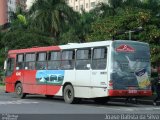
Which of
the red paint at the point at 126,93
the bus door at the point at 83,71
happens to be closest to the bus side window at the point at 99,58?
the bus door at the point at 83,71

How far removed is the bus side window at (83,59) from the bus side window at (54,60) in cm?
161

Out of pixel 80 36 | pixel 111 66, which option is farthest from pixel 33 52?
pixel 80 36

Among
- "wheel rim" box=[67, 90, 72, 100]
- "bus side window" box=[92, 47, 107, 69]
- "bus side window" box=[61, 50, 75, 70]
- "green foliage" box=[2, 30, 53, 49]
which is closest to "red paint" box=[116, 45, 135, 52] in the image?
"bus side window" box=[92, 47, 107, 69]

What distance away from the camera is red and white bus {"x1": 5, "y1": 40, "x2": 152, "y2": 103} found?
69.9 feet

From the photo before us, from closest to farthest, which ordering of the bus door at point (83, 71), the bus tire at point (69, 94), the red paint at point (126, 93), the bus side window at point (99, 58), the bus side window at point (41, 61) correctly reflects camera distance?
the red paint at point (126, 93)
the bus side window at point (99, 58)
the bus door at point (83, 71)
the bus tire at point (69, 94)
the bus side window at point (41, 61)

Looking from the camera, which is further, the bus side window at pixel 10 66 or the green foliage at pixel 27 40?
the green foliage at pixel 27 40

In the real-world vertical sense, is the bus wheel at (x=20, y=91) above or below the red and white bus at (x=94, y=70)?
below

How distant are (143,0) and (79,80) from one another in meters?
17.2

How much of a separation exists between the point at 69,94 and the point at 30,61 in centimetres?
430

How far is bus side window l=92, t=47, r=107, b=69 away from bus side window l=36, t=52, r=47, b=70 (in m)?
4.19

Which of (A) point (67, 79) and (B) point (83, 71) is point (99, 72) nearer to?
(B) point (83, 71)

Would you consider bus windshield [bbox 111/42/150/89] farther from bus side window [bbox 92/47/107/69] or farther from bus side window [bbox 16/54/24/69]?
bus side window [bbox 16/54/24/69]

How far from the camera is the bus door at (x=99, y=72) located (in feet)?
70.2

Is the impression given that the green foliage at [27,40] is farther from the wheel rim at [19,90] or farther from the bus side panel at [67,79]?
the bus side panel at [67,79]
